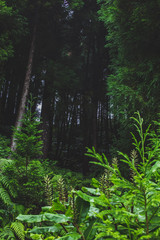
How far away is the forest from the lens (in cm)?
70

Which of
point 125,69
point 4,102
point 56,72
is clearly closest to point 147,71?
point 125,69

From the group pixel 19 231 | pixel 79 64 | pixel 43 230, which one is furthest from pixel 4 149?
pixel 79 64

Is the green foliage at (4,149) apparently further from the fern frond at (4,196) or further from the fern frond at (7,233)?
the fern frond at (7,233)

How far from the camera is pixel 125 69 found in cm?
553

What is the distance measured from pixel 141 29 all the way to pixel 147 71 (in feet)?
4.08

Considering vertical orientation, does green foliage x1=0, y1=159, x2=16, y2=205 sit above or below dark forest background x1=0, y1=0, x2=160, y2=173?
below

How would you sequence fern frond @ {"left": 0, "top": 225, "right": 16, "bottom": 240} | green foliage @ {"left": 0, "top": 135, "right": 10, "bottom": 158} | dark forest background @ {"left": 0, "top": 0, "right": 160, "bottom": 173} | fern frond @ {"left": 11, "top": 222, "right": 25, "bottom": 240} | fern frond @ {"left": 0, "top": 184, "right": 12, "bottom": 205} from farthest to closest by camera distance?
green foliage @ {"left": 0, "top": 135, "right": 10, "bottom": 158}, dark forest background @ {"left": 0, "top": 0, "right": 160, "bottom": 173}, fern frond @ {"left": 0, "top": 184, "right": 12, "bottom": 205}, fern frond @ {"left": 0, "top": 225, "right": 16, "bottom": 240}, fern frond @ {"left": 11, "top": 222, "right": 25, "bottom": 240}

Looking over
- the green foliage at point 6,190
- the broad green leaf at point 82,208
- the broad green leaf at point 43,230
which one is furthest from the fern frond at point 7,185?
the broad green leaf at point 82,208

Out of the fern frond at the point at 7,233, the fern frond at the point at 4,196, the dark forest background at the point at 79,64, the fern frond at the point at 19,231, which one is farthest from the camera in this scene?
the dark forest background at the point at 79,64

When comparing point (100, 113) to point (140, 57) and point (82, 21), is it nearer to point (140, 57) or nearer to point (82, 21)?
point (82, 21)

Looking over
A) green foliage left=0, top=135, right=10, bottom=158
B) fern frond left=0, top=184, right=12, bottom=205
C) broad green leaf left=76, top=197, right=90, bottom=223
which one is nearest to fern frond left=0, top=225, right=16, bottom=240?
fern frond left=0, top=184, right=12, bottom=205

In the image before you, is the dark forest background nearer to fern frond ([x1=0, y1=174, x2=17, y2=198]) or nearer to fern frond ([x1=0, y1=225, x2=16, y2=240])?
fern frond ([x1=0, y1=174, x2=17, y2=198])

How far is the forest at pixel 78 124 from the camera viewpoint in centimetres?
70

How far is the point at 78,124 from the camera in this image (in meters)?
15.8
